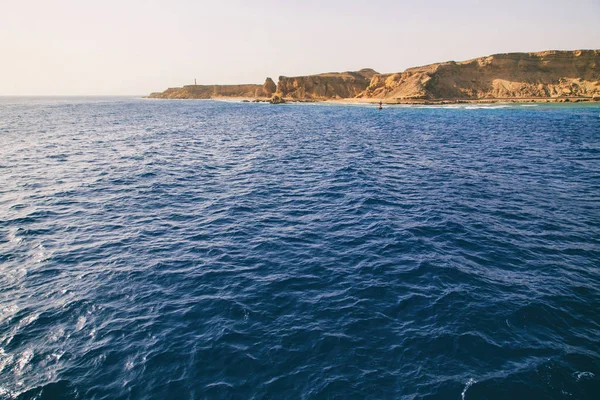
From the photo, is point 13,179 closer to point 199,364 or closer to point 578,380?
point 199,364

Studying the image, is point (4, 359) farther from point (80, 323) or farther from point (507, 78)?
point (507, 78)

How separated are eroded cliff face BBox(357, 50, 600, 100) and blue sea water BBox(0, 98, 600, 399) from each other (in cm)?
13518

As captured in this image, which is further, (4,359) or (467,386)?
(4,359)

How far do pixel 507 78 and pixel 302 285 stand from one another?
567ft

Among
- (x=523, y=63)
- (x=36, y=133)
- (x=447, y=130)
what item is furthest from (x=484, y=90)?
(x=36, y=133)

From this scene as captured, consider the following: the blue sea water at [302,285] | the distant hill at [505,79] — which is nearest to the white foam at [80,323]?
the blue sea water at [302,285]

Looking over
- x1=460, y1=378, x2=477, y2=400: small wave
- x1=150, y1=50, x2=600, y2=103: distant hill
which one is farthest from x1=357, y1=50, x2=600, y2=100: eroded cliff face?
x1=460, y1=378, x2=477, y2=400: small wave

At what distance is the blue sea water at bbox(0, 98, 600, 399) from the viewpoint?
35.6ft

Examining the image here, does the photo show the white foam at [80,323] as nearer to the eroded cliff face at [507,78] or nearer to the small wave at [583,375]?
the small wave at [583,375]

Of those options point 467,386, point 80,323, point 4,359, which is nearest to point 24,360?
point 4,359

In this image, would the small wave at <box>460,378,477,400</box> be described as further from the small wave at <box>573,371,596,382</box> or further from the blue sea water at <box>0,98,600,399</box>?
the small wave at <box>573,371,596,382</box>

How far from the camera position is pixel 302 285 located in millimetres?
15773

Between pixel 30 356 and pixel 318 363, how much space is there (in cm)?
1014

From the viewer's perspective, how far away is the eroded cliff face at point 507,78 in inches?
5423
